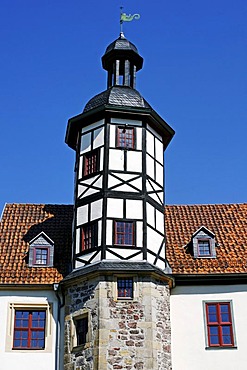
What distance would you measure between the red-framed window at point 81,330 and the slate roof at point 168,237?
5.94 ft

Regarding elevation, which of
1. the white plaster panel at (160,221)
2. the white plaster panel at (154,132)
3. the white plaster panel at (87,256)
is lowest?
the white plaster panel at (87,256)

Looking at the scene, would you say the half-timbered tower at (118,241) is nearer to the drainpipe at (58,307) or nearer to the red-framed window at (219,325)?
the drainpipe at (58,307)

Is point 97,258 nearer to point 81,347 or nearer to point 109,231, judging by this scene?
point 109,231

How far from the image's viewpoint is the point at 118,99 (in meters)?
23.3

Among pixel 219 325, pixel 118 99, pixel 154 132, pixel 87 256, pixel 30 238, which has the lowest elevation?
pixel 219 325

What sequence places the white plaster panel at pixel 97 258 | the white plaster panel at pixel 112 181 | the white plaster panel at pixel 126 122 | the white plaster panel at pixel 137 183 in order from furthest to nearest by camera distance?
the white plaster panel at pixel 126 122, the white plaster panel at pixel 137 183, the white plaster panel at pixel 112 181, the white plaster panel at pixel 97 258

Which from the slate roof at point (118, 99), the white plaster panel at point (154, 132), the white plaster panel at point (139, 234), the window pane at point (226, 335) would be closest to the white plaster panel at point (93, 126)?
the slate roof at point (118, 99)

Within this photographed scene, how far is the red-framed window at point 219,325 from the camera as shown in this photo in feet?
69.3

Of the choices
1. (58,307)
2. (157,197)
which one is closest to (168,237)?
(157,197)

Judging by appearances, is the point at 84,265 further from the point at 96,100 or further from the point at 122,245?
the point at 96,100

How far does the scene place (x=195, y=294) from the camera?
859 inches

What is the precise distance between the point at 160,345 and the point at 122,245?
3294mm

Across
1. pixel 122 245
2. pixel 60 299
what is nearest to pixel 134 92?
pixel 122 245

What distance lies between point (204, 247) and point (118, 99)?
6041 millimetres
